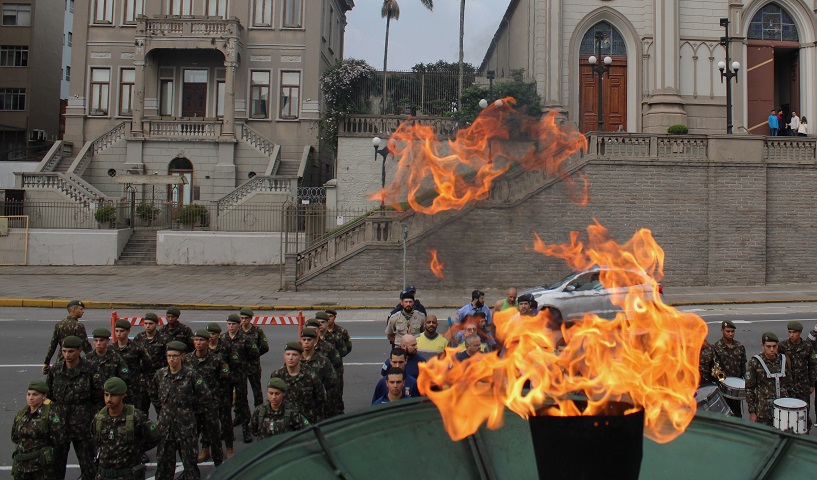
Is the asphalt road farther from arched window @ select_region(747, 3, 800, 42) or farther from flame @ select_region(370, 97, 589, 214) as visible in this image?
arched window @ select_region(747, 3, 800, 42)

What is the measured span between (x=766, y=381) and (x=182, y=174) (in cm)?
3155

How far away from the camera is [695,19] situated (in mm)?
31750

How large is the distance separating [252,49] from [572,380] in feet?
117

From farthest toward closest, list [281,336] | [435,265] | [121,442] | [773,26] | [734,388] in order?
[773,26]
[435,265]
[281,336]
[734,388]
[121,442]

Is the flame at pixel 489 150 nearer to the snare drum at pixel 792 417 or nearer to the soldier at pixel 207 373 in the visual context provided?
the soldier at pixel 207 373

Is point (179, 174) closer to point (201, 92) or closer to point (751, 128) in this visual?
point (201, 92)

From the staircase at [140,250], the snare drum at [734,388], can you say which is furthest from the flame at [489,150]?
the snare drum at [734,388]

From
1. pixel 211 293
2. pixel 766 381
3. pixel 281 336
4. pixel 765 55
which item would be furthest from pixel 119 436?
pixel 765 55

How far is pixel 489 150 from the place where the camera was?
91.5ft

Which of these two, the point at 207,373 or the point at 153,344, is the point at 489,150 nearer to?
the point at 153,344

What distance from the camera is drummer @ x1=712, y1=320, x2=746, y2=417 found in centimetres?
846

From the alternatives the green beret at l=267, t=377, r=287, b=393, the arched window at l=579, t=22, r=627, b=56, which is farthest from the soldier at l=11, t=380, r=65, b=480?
the arched window at l=579, t=22, r=627, b=56

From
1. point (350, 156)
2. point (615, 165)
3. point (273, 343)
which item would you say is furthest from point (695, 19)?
point (273, 343)

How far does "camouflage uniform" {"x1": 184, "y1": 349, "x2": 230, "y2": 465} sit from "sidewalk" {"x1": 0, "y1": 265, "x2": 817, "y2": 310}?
12.4 metres
